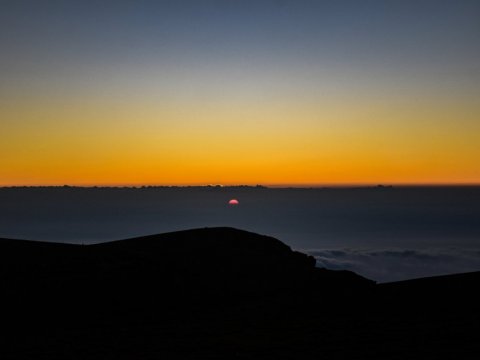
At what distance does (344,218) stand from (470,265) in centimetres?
8228

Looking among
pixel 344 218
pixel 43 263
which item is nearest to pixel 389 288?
pixel 43 263

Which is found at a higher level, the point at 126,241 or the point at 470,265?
the point at 126,241

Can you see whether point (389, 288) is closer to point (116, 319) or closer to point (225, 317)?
point (225, 317)

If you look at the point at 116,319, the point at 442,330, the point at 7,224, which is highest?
the point at 442,330

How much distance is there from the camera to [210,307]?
1630 cm

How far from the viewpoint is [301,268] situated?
73.7ft

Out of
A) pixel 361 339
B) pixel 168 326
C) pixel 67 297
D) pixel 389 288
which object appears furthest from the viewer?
pixel 389 288

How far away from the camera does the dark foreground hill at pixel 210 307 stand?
10328 millimetres

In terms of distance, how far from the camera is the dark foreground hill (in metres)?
10.3

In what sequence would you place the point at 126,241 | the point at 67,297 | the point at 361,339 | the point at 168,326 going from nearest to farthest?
the point at 361,339
the point at 168,326
the point at 67,297
the point at 126,241

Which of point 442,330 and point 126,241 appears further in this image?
point 126,241

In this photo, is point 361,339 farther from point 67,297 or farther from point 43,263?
point 43,263

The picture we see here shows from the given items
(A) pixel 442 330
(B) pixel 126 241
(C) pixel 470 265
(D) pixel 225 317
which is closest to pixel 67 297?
(D) pixel 225 317

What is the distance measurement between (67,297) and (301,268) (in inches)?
411
